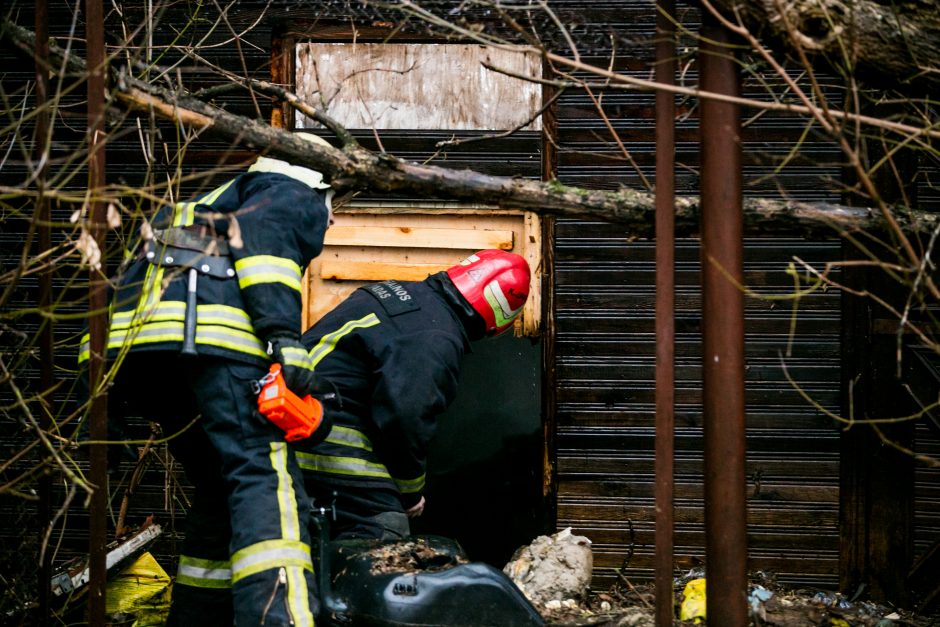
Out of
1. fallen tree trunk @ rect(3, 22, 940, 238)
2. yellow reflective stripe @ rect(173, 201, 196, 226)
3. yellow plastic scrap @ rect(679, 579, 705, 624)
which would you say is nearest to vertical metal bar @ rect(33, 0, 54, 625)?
fallen tree trunk @ rect(3, 22, 940, 238)

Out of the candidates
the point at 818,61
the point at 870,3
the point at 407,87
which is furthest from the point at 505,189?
the point at 407,87

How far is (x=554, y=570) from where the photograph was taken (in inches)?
179

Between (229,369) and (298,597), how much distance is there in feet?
2.87

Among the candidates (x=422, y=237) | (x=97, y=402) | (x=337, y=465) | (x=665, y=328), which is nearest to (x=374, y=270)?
(x=422, y=237)

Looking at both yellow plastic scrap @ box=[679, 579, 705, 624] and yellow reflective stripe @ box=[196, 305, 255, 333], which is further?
yellow plastic scrap @ box=[679, 579, 705, 624]

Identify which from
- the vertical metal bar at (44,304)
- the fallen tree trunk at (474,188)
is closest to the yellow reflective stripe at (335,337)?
the fallen tree trunk at (474,188)

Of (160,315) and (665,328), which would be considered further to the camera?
(160,315)

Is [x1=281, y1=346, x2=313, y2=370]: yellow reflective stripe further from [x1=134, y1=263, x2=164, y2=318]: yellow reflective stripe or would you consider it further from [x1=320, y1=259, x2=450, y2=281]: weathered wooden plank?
[x1=320, y1=259, x2=450, y2=281]: weathered wooden plank

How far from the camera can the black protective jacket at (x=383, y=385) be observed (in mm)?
4059

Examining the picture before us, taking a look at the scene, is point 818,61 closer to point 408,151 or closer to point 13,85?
point 408,151

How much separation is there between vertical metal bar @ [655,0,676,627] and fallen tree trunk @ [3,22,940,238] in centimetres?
52

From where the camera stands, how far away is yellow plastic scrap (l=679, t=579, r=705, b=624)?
4.33 meters

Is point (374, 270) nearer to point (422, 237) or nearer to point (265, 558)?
point (422, 237)

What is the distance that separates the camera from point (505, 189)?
3.79m
